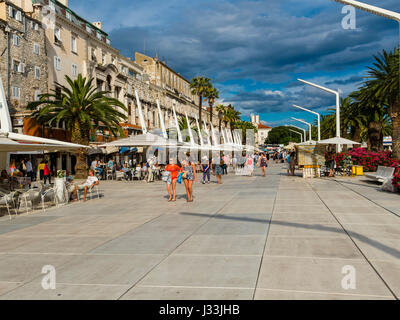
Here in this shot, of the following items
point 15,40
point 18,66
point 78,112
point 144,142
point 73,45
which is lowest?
point 144,142

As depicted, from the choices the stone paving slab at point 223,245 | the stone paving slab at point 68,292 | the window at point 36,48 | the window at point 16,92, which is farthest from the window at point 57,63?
the stone paving slab at point 68,292

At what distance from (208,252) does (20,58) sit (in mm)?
29324

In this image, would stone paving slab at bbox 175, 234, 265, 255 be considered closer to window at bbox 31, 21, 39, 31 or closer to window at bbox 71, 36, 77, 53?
window at bbox 31, 21, 39, 31

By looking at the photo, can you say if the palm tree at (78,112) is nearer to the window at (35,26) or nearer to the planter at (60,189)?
the window at (35,26)

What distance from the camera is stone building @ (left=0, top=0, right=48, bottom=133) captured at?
28.3 meters

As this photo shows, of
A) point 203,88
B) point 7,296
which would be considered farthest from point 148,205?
point 203,88

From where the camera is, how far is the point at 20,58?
3006cm

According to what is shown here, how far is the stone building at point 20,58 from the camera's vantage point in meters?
28.3

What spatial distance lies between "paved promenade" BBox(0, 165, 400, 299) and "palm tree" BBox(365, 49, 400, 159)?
685 inches

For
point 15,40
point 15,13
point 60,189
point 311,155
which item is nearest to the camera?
point 60,189

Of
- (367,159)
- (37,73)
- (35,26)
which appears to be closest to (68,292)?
(367,159)

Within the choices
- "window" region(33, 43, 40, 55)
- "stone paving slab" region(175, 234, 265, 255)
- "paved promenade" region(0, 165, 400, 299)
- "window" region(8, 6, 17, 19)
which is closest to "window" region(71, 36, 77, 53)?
"window" region(33, 43, 40, 55)

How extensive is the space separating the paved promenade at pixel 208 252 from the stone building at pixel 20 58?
2120 cm

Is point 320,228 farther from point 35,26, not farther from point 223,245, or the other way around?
point 35,26
